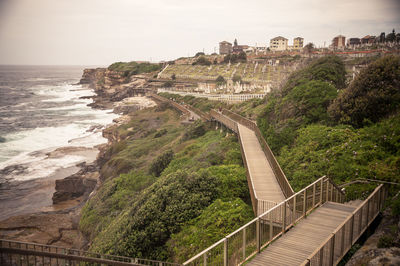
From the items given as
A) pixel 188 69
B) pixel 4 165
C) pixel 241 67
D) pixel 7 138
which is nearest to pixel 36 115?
pixel 7 138

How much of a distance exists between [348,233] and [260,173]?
651cm

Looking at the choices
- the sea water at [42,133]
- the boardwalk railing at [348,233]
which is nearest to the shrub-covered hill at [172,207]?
the boardwalk railing at [348,233]

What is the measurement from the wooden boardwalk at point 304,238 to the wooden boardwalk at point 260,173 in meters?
2.62

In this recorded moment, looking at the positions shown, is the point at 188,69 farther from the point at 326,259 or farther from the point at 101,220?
the point at 326,259

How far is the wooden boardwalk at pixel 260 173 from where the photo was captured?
1141 centimetres

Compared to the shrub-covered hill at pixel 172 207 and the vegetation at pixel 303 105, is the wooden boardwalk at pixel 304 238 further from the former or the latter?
the vegetation at pixel 303 105

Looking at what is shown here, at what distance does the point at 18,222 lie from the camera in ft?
66.7

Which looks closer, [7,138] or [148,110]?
[7,138]

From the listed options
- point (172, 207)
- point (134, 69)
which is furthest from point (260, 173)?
point (134, 69)

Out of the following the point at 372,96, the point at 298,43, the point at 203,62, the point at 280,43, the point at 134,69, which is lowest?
the point at 372,96

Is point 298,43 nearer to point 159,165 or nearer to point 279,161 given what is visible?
point 159,165

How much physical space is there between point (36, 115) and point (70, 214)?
165ft

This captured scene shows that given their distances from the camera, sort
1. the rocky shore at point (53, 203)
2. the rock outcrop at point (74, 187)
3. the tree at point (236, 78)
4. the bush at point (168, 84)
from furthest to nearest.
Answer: the bush at point (168, 84), the tree at point (236, 78), the rock outcrop at point (74, 187), the rocky shore at point (53, 203)

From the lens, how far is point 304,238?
24.1ft
